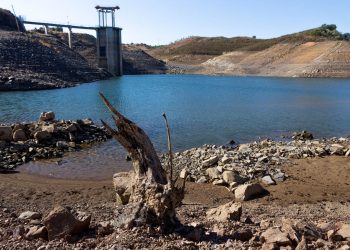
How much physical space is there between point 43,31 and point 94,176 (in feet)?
325

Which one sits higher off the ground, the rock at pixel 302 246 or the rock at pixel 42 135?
the rock at pixel 302 246

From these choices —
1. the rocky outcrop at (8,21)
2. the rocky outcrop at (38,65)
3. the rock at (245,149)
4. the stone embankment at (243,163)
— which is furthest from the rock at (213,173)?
the rocky outcrop at (8,21)

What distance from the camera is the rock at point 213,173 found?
14961 mm

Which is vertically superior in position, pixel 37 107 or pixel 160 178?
pixel 160 178

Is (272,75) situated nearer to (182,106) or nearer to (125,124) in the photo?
(182,106)

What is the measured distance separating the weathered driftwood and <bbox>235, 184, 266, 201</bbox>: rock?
5456 millimetres

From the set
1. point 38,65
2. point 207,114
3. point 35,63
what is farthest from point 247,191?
point 35,63

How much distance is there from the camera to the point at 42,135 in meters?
21.1

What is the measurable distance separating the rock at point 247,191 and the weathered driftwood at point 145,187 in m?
5.46

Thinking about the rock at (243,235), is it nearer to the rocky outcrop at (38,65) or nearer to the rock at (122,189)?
the rock at (122,189)

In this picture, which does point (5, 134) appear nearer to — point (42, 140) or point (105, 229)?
point (42, 140)

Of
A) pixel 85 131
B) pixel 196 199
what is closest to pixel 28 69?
pixel 85 131

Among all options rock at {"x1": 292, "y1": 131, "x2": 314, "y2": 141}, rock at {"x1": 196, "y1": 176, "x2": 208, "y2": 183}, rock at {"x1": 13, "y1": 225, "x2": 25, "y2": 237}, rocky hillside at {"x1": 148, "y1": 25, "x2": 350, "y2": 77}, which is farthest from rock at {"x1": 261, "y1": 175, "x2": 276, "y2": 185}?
rocky hillside at {"x1": 148, "y1": 25, "x2": 350, "y2": 77}

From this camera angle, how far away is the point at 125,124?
807cm
